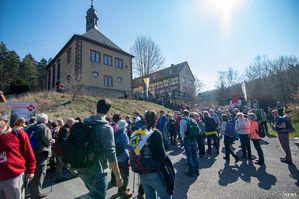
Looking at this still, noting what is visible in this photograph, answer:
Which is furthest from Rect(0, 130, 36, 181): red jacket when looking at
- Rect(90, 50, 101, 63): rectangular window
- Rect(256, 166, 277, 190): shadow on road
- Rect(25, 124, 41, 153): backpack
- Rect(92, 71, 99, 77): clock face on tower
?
Rect(90, 50, 101, 63): rectangular window

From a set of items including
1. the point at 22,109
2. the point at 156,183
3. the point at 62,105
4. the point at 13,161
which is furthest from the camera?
the point at 62,105

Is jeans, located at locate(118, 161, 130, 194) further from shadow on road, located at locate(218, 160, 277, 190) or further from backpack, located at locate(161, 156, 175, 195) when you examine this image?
shadow on road, located at locate(218, 160, 277, 190)

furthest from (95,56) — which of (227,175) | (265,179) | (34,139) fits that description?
(265,179)

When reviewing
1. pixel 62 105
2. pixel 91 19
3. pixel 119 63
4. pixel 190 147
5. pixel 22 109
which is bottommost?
pixel 190 147

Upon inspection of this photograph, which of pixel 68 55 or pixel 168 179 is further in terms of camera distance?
pixel 68 55

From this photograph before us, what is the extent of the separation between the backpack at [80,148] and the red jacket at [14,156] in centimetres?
120

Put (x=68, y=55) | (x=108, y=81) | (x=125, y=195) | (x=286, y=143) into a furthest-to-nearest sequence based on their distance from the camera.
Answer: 1. (x=108, y=81)
2. (x=68, y=55)
3. (x=286, y=143)
4. (x=125, y=195)

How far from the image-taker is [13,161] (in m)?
2.98

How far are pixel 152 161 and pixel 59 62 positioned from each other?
34.0 m

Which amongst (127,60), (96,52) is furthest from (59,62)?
(127,60)

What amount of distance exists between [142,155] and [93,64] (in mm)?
26211

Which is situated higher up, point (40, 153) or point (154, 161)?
point (154, 161)

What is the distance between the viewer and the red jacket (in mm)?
2908

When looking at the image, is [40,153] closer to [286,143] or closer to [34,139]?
[34,139]
